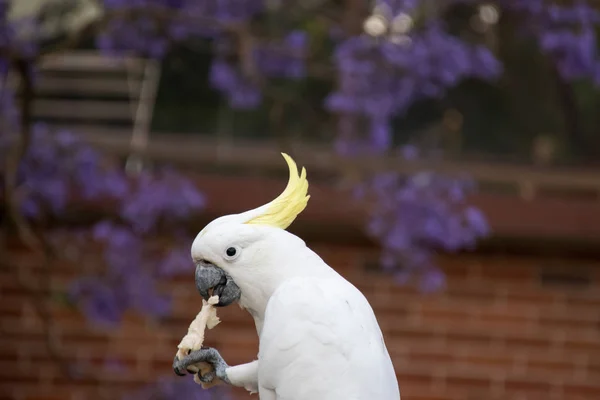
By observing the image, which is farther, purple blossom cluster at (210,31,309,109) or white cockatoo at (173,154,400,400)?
purple blossom cluster at (210,31,309,109)

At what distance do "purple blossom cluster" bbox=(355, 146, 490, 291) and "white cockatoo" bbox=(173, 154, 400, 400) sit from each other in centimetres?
181

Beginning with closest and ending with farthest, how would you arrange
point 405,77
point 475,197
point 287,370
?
point 287,370
point 405,77
point 475,197

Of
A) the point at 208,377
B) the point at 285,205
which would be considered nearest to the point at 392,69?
the point at 285,205

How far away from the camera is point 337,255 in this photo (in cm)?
450

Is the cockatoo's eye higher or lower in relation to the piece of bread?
higher

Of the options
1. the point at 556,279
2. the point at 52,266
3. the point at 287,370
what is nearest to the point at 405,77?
the point at 556,279

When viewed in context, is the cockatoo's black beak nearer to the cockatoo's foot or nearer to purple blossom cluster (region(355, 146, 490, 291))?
the cockatoo's foot

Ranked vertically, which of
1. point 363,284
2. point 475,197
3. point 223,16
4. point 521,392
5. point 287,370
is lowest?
point 521,392

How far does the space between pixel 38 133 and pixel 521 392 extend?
242 centimetres

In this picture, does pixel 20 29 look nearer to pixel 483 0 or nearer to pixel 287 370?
pixel 483 0

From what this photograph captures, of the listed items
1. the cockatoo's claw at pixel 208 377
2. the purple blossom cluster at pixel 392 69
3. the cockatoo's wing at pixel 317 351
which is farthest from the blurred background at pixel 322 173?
the cockatoo's wing at pixel 317 351

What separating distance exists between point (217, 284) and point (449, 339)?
2833mm

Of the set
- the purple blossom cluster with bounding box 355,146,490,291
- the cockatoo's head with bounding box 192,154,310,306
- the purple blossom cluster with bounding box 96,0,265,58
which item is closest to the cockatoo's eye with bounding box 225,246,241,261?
the cockatoo's head with bounding box 192,154,310,306

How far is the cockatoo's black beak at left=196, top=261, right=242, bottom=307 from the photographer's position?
1.77 metres
